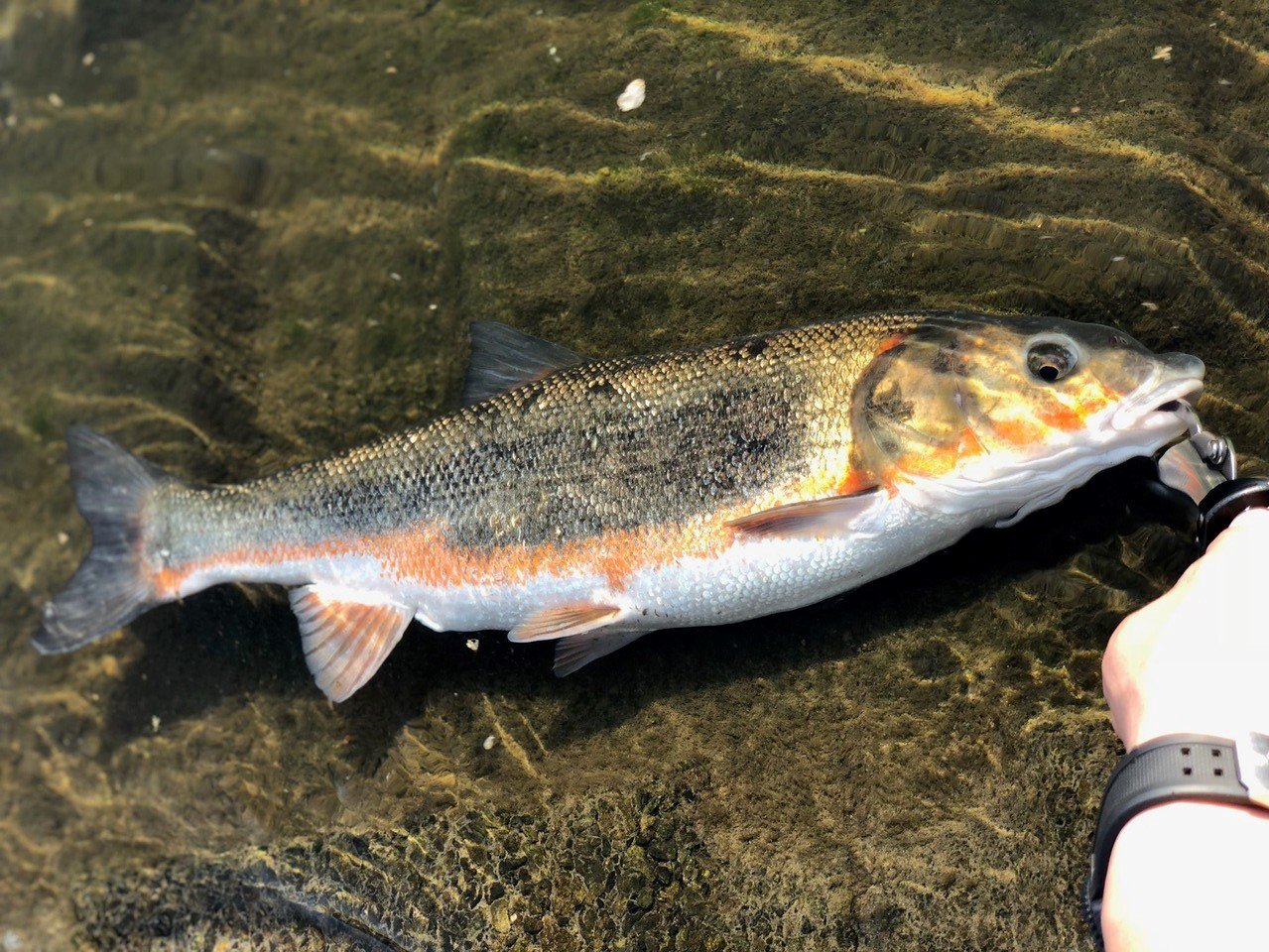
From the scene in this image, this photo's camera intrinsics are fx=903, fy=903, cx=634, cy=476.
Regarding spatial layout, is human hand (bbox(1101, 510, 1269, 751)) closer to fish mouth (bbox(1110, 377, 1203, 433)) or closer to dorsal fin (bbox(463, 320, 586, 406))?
fish mouth (bbox(1110, 377, 1203, 433))

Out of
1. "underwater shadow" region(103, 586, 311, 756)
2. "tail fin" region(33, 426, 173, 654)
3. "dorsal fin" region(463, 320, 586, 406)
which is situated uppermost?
"dorsal fin" region(463, 320, 586, 406)

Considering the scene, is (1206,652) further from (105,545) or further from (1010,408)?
(105,545)

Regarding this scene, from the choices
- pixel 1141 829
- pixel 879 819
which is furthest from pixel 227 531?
pixel 1141 829

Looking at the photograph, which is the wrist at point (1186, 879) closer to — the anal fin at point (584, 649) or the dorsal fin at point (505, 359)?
the anal fin at point (584, 649)

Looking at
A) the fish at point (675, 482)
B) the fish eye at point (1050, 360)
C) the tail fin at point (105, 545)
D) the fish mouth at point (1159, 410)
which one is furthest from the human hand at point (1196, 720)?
the tail fin at point (105, 545)

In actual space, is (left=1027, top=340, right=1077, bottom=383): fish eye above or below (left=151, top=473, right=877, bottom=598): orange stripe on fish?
above

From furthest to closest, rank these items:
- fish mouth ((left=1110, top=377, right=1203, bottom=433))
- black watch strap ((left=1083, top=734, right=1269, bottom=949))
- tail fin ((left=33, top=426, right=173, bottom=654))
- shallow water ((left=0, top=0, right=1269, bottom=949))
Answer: tail fin ((left=33, top=426, right=173, bottom=654)) < shallow water ((left=0, top=0, right=1269, bottom=949)) < fish mouth ((left=1110, top=377, right=1203, bottom=433)) < black watch strap ((left=1083, top=734, right=1269, bottom=949))

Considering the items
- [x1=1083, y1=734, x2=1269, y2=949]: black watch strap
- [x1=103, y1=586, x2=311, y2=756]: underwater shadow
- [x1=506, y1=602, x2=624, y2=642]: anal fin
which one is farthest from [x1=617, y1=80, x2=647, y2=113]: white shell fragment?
[x1=1083, y1=734, x2=1269, y2=949]: black watch strap
